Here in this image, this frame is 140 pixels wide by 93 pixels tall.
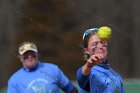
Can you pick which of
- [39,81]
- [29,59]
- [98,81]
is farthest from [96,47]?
[29,59]

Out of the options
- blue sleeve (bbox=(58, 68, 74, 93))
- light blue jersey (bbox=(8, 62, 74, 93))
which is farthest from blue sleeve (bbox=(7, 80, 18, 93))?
blue sleeve (bbox=(58, 68, 74, 93))

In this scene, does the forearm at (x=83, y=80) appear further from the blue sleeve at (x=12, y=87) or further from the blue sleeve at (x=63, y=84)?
the blue sleeve at (x=63, y=84)

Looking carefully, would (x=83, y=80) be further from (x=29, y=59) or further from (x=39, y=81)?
(x=29, y=59)

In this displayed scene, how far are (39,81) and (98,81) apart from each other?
2.60m

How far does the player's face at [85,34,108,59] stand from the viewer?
4.55m

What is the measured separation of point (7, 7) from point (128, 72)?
2272 mm

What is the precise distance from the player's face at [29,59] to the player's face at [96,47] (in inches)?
102

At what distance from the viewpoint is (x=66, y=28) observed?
468 inches

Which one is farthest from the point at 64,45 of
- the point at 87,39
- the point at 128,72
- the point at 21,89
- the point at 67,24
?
the point at 87,39

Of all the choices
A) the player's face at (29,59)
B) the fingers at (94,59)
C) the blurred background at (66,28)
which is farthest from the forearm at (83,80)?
the blurred background at (66,28)

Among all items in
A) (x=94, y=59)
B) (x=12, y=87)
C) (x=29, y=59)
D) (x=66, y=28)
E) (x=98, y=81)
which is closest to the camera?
(x=94, y=59)

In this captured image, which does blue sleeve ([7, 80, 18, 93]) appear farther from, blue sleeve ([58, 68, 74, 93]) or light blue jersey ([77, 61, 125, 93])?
light blue jersey ([77, 61, 125, 93])

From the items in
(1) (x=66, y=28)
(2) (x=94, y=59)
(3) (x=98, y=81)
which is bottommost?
(1) (x=66, y=28)

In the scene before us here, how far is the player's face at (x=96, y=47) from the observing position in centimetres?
455
